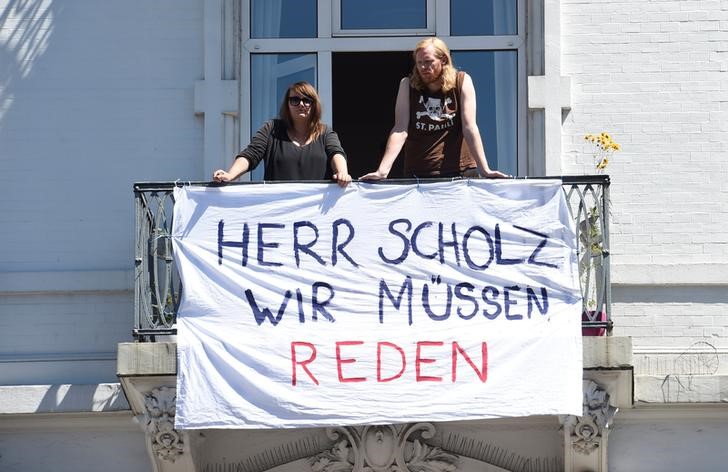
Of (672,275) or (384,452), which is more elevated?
(672,275)

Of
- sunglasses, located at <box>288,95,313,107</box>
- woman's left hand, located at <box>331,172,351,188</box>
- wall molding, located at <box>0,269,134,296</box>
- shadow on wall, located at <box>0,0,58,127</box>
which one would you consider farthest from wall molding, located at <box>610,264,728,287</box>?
shadow on wall, located at <box>0,0,58,127</box>

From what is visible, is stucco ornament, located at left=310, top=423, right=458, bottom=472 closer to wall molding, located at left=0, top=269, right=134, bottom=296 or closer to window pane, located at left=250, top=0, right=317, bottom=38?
wall molding, located at left=0, top=269, right=134, bottom=296

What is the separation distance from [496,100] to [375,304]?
7.65 feet

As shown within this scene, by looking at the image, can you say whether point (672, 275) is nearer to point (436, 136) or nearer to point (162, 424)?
point (436, 136)

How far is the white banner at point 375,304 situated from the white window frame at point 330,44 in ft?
5.49

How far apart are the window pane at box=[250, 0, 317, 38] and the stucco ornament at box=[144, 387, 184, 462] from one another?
282 cm

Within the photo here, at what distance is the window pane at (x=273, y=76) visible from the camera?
11.3m

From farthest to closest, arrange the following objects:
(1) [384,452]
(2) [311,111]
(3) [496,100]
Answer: (3) [496,100]
(1) [384,452]
(2) [311,111]

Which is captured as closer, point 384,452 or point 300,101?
point 300,101

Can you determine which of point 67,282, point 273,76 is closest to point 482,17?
point 273,76

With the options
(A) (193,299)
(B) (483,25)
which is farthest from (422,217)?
(B) (483,25)

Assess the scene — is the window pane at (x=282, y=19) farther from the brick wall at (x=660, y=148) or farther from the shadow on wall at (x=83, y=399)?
the shadow on wall at (x=83, y=399)

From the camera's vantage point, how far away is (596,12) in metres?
11.0

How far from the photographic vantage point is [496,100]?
11.3 metres
